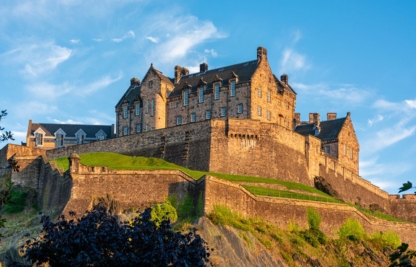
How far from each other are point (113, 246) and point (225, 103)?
1783 inches

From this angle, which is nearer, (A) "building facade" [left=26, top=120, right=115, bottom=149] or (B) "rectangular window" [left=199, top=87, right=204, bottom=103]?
(B) "rectangular window" [left=199, top=87, right=204, bottom=103]

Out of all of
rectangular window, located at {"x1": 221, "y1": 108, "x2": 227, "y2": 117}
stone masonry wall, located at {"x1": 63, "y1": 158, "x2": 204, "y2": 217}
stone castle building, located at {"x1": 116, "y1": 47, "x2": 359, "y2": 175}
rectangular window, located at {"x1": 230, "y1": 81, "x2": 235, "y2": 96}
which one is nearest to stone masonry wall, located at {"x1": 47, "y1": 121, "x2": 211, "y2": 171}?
stone castle building, located at {"x1": 116, "y1": 47, "x2": 359, "y2": 175}

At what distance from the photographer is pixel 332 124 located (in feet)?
268

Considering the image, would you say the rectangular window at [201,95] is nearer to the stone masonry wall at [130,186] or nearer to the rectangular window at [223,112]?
the rectangular window at [223,112]

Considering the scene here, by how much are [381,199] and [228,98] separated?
21.2m

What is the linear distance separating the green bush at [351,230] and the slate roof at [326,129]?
18.5 m

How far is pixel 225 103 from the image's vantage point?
235 ft

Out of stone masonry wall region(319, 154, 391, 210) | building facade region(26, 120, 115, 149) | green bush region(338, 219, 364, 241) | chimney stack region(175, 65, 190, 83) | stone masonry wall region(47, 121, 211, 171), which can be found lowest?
green bush region(338, 219, 364, 241)

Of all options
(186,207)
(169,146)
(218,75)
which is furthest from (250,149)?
(186,207)

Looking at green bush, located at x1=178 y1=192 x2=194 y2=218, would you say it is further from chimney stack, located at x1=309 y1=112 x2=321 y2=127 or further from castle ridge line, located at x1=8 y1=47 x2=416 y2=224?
chimney stack, located at x1=309 y1=112 x2=321 y2=127

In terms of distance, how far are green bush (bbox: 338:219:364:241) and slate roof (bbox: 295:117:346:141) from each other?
18470 millimetres

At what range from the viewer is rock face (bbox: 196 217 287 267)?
4791cm

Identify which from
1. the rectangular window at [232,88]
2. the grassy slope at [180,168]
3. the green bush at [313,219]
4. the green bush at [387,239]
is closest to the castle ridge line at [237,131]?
the rectangular window at [232,88]

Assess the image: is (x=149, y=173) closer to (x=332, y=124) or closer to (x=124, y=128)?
(x=124, y=128)
